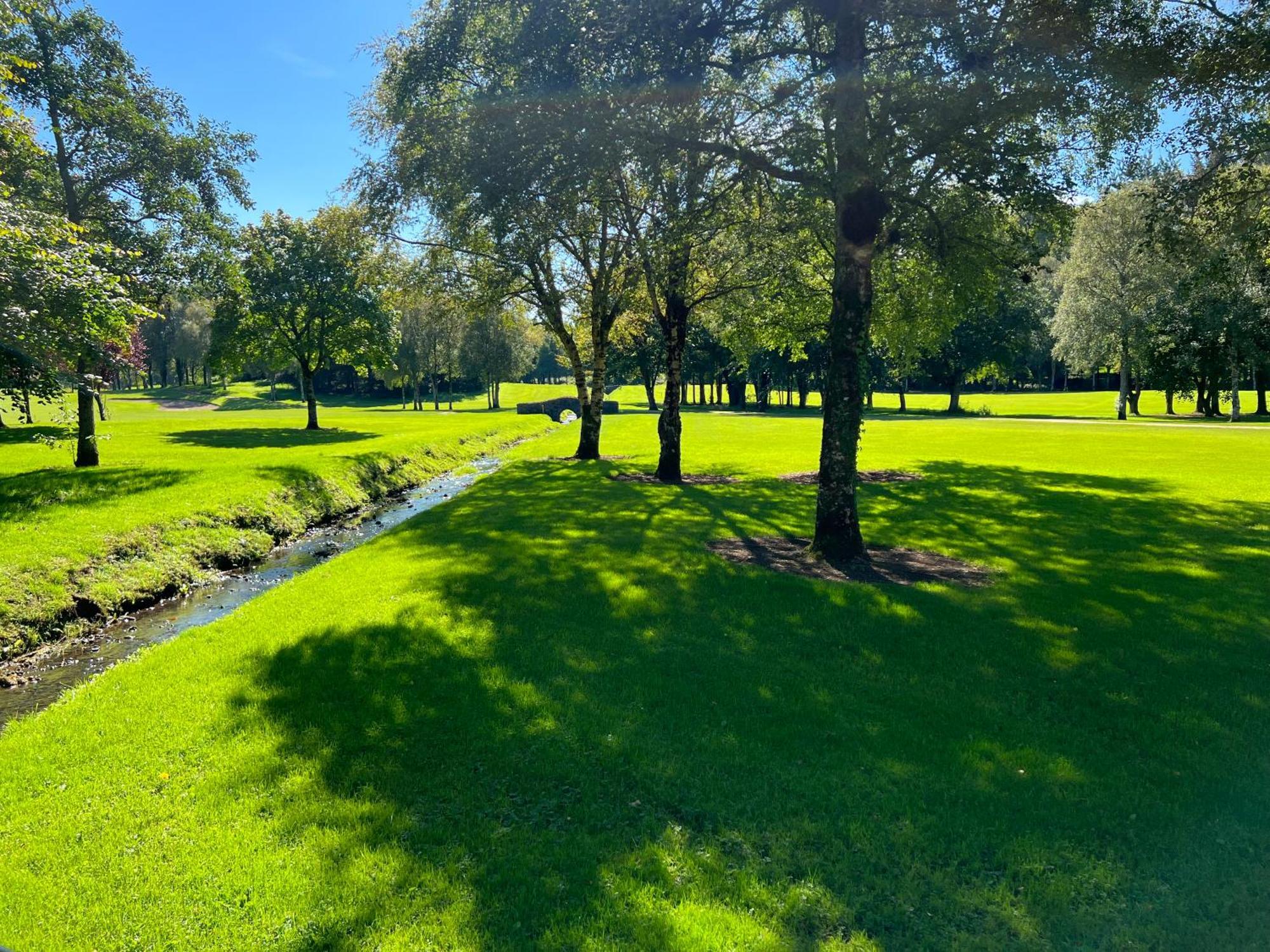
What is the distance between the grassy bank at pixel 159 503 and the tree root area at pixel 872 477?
14.1 m

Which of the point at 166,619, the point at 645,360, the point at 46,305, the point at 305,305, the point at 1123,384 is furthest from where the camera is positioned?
the point at 645,360

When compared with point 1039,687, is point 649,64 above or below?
above

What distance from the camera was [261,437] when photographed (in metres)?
34.8

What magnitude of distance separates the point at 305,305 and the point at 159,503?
28734mm

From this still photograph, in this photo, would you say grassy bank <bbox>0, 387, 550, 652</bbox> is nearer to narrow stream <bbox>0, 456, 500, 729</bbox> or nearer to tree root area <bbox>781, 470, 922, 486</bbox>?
narrow stream <bbox>0, 456, 500, 729</bbox>

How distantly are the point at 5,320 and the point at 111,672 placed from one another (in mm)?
6127

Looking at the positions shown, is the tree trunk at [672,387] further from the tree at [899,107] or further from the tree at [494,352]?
the tree at [494,352]

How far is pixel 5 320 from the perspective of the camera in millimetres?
10258

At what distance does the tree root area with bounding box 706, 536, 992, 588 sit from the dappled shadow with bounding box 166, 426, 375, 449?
24.9 meters

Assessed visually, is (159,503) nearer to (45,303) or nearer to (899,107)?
(45,303)

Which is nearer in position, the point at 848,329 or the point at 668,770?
the point at 668,770

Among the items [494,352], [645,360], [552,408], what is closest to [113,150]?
[552,408]

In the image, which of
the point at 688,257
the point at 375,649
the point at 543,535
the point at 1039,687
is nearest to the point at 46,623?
the point at 375,649

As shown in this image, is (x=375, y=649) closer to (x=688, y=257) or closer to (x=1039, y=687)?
(x=1039, y=687)
